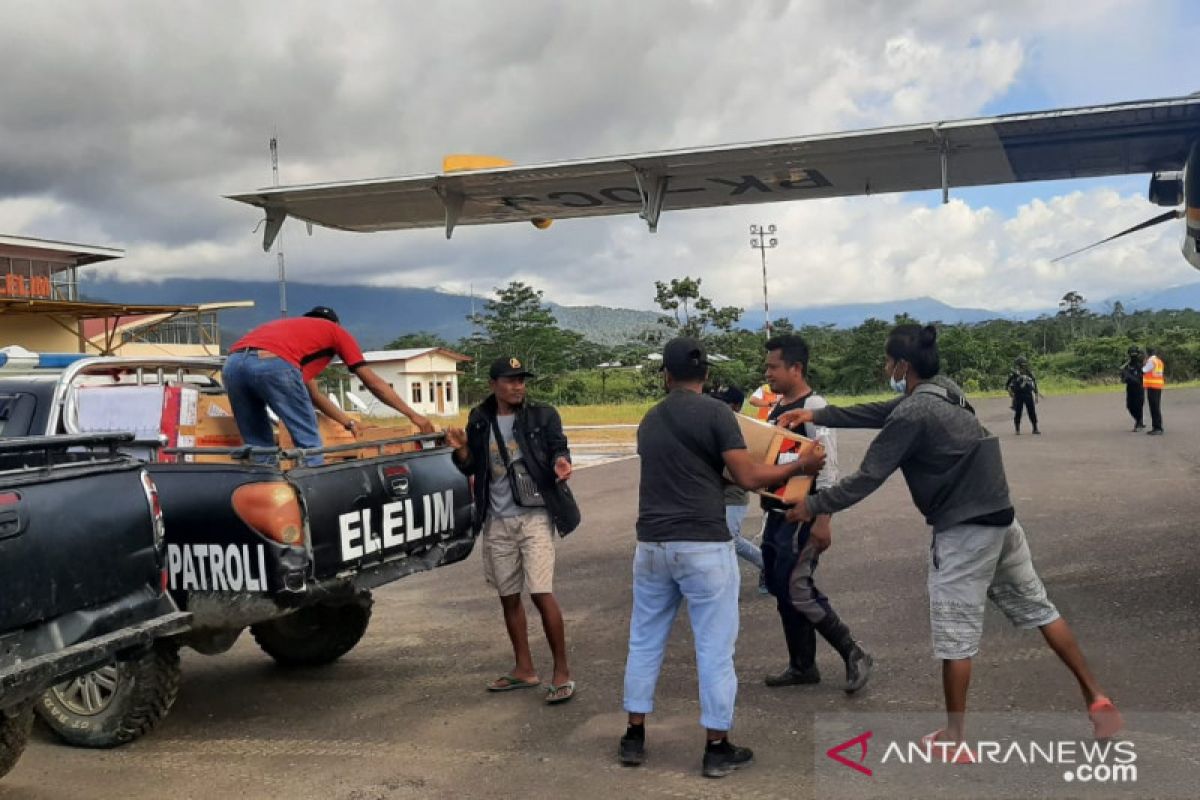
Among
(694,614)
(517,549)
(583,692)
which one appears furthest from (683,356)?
(583,692)

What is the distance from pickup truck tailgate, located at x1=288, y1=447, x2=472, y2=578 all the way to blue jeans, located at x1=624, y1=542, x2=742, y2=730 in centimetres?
143

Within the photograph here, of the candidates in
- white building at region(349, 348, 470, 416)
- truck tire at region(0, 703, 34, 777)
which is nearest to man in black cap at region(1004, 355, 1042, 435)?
truck tire at region(0, 703, 34, 777)

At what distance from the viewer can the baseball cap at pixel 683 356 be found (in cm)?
401

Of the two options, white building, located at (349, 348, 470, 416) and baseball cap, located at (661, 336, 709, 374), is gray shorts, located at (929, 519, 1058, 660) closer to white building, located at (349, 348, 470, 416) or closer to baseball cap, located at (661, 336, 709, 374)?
baseball cap, located at (661, 336, 709, 374)

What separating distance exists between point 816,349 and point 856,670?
181 ft

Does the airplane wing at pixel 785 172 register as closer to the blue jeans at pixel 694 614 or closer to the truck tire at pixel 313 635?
the truck tire at pixel 313 635

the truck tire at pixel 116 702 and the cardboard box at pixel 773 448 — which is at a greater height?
the cardboard box at pixel 773 448

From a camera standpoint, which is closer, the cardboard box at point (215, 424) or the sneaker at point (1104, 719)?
the sneaker at point (1104, 719)

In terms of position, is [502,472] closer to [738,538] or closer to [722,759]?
[722,759]

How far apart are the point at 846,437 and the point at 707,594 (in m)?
18.2

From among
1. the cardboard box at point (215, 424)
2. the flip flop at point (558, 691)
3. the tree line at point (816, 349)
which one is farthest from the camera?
the tree line at point (816, 349)

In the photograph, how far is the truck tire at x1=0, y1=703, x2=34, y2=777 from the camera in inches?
144

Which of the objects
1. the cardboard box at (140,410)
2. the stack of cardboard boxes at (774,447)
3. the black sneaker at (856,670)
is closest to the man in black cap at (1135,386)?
the black sneaker at (856,670)

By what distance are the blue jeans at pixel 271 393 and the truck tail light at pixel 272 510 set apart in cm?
75
